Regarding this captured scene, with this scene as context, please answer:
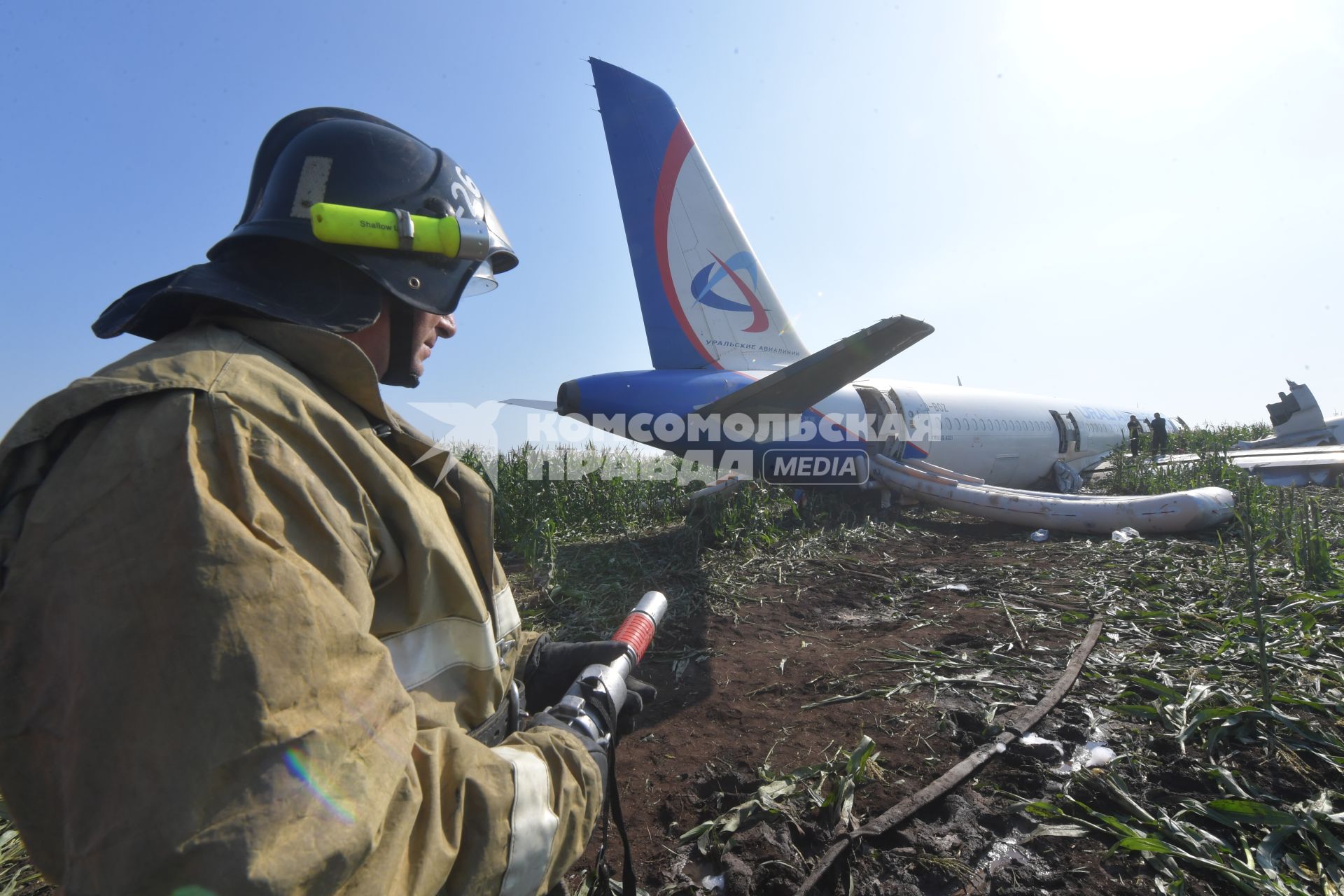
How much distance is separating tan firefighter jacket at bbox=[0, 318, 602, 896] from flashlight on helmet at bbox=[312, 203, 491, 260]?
397 millimetres

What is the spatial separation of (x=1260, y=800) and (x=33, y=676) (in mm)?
3552

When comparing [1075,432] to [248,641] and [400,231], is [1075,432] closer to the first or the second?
[400,231]

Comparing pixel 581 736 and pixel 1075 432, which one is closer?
pixel 581 736

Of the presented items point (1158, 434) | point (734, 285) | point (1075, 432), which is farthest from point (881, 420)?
point (1158, 434)

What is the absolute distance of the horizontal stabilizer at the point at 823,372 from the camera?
664 centimetres

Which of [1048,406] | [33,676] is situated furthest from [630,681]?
[1048,406]

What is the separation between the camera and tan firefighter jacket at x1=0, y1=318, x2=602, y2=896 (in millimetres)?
734

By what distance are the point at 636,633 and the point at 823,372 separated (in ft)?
18.8

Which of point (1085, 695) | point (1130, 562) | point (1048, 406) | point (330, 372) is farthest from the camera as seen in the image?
point (1048, 406)

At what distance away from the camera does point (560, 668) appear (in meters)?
2.13

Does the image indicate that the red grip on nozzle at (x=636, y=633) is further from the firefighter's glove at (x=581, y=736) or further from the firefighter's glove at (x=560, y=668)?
the firefighter's glove at (x=581, y=736)

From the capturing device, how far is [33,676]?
821mm

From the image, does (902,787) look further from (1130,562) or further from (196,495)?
(1130,562)

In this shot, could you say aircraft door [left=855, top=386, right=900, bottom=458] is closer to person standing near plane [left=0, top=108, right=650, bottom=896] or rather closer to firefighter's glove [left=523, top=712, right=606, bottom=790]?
firefighter's glove [left=523, top=712, right=606, bottom=790]
